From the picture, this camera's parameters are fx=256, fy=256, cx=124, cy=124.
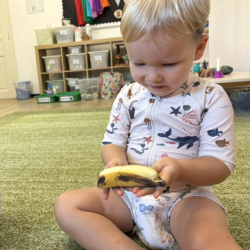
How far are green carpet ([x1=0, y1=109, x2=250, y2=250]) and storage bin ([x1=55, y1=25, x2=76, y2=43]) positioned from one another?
1655mm

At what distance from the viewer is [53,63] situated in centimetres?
304

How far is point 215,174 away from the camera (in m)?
0.47

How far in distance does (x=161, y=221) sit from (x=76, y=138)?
→ 0.85 metres

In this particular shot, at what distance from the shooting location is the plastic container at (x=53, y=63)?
303 cm

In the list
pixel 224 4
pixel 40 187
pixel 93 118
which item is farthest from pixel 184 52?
pixel 224 4

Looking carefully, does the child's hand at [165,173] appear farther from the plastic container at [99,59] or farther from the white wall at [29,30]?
the white wall at [29,30]

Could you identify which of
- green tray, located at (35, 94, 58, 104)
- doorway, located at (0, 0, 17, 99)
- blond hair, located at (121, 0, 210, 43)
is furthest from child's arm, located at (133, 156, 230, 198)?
doorway, located at (0, 0, 17, 99)

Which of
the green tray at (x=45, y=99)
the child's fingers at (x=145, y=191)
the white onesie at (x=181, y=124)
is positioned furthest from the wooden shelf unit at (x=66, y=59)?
the child's fingers at (x=145, y=191)

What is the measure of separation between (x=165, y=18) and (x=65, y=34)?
9.20 feet

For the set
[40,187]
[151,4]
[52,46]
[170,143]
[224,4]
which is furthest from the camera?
[52,46]

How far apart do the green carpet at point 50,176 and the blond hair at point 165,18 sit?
0.42m

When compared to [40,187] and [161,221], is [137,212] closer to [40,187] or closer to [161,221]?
[161,221]

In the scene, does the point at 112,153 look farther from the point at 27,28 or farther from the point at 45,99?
the point at 27,28

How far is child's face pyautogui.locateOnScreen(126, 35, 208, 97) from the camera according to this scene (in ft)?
1.34
